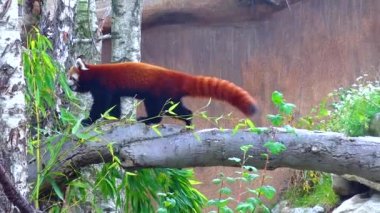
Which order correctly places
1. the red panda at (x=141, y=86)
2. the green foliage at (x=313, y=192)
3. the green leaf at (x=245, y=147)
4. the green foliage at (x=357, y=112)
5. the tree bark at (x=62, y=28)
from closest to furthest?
the green leaf at (x=245, y=147)
the tree bark at (x=62, y=28)
the red panda at (x=141, y=86)
the green foliage at (x=357, y=112)
the green foliage at (x=313, y=192)

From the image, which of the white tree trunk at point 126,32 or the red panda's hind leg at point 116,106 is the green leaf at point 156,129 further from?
the white tree trunk at point 126,32

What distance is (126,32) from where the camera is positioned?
5.99 meters

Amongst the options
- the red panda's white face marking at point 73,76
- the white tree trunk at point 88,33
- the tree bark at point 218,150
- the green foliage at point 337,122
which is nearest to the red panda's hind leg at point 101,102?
the red panda's white face marking at point 73,76

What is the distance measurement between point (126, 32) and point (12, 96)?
325 cm

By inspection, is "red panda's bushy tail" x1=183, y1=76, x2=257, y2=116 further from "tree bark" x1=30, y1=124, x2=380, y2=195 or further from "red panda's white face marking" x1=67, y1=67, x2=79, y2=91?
"red panda's white face marking" x1=67, y1=67, x2=79, y2=91

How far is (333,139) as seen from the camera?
3.59 metres

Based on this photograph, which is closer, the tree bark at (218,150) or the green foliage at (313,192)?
the tree bark at (218,150)

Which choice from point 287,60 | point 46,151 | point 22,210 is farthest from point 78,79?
point 287,60

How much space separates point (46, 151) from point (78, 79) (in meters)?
1.23

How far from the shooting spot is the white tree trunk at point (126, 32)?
596 cm

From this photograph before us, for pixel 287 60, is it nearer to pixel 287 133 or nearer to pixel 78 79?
pixel 78 79

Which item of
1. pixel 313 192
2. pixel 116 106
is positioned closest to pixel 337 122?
pixel 313 192

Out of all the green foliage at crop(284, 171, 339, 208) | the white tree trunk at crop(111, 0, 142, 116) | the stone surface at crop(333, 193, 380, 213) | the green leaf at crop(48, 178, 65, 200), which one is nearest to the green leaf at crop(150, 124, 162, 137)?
the green leaf at crop(48, 178, 65, 200)

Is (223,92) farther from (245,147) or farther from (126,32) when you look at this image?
(126,32)
